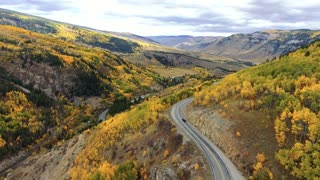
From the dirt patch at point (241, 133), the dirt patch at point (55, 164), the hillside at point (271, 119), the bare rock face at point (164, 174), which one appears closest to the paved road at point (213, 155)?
the dirt patch at point (241, 133)

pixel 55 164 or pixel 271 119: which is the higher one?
pixel 271 119

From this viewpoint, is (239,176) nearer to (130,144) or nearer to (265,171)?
(265,171)

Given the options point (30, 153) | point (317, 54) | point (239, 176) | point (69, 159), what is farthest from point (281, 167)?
point (30, 153)

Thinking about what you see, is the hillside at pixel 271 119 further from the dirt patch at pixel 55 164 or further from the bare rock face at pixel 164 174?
the dirt patch at pixel 55 164

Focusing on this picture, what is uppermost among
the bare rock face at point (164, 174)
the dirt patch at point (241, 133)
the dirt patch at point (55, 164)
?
the dirt patch at point (241, 133)

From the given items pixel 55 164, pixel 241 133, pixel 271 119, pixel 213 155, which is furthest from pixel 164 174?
pixel 55 164

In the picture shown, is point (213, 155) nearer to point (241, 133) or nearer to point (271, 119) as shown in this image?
point (241, 133)
